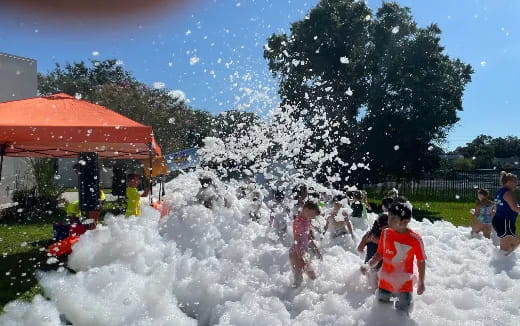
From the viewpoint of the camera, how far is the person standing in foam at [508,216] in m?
7.91

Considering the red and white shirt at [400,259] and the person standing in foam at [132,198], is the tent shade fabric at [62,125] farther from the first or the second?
the red and white shirt at [400,259]

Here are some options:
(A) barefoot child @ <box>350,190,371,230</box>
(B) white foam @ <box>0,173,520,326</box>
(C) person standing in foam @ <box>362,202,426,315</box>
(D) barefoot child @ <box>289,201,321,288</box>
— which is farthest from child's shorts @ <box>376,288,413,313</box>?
(A) barefoot child @ <box>350,190,371,230</box>

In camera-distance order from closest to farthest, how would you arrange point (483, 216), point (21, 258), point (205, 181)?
point (21, 258)
point (205, 181)
point (483, 216)

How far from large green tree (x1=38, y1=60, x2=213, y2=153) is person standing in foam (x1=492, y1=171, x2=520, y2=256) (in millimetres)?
26801

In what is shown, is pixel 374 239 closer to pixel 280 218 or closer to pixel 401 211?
pixel 401 211

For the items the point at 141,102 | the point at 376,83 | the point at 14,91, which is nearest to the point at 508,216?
the point at 376,83

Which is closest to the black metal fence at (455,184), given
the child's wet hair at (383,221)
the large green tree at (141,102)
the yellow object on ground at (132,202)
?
the large green tree at (141,102)

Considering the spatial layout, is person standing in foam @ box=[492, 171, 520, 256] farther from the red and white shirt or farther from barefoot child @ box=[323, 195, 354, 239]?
the red and white shirt

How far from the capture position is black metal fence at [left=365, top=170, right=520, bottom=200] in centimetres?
2709

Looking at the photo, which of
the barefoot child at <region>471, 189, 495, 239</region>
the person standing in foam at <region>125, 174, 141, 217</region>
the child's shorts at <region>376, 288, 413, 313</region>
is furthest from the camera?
the barefoot child at <region>471, 189, 495, 239</region>

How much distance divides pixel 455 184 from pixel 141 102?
22074 mm

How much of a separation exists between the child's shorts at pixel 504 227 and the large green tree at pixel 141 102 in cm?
2680

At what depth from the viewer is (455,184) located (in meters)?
27.6

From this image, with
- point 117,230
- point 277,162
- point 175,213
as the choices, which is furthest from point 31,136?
point 277,162
